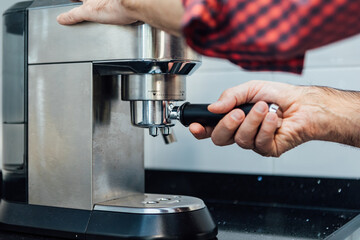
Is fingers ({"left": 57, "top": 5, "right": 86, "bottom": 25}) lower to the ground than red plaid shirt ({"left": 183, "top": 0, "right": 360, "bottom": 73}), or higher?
higher

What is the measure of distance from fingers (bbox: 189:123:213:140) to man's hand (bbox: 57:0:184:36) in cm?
16

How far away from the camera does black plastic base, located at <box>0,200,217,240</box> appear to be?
66cm

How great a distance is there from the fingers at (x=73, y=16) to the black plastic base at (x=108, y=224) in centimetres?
27

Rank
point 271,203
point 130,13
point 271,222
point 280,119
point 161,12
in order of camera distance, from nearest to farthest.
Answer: point 161,12, point 130,13, point 280,119, point 271,222, point 271,203

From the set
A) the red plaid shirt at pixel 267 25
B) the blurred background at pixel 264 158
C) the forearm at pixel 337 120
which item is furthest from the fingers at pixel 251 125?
the blurred background at pixel 264 158

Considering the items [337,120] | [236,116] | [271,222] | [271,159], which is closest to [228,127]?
[236,116]

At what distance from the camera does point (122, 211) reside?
681 millimetres

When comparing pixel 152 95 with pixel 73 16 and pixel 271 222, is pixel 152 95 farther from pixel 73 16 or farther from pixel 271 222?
pixel 271 222

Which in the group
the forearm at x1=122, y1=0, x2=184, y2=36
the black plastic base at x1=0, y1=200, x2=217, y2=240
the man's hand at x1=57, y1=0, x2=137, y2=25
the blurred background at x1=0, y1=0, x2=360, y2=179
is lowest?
the black plastic base at x1=0, y1=200, x2=217, y2=240

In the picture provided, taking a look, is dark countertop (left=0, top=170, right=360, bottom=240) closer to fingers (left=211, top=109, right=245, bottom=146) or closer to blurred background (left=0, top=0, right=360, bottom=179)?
blurred background (left=0, top=0, right=360, bottom=179)

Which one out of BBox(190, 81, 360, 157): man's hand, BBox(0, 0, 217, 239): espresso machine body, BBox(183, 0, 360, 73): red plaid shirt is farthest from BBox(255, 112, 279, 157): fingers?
BBox(183, 0, 360, 73): red plaid shirt

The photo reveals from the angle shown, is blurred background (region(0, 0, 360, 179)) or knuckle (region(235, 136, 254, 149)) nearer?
Result: knuckle (region(235, 136, 254, 149))

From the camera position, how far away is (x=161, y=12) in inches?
19.3

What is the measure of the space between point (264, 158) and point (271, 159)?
15mm
